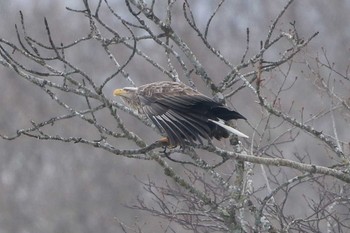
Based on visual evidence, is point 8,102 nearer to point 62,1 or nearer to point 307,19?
point 62,1

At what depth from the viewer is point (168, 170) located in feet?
28.4

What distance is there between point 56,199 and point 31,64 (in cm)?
521

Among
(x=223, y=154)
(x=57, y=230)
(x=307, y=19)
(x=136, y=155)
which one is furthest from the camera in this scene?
(x=307, y=19)

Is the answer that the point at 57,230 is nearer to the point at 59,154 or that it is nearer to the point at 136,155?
the point at 59,154

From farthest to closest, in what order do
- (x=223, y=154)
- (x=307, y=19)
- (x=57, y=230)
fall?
(x=307, y=19), (x=57, y=230), (x=223, y=154)

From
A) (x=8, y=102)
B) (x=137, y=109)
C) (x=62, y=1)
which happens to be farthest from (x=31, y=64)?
(x=137, y=109)

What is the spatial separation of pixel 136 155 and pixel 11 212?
28.8 meters

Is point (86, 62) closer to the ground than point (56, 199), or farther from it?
farther from it

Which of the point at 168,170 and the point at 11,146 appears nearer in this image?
the point at 168,170

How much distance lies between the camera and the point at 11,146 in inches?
1503

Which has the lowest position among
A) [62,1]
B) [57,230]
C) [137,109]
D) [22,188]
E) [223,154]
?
[223,154]

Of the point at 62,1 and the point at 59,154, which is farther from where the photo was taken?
the point at 62,1

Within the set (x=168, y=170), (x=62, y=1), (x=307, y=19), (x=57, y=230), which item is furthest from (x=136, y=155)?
(x=307, y=19)

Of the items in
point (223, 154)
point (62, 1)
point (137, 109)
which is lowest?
point (223, 154)
